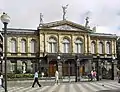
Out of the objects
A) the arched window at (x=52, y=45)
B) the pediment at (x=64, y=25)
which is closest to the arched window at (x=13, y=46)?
the pediment at (x=64, y=25)

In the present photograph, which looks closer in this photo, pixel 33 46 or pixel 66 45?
pixel 33 46

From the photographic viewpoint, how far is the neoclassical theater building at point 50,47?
49784 mm

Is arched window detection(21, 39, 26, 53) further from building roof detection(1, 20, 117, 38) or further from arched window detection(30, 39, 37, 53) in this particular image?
building roof detection(1, 20, 117, 38)

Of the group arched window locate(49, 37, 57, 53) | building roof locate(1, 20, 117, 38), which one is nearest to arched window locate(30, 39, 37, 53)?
building roof locate(1, 20, 117, 38)

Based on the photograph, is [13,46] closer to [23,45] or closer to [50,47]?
[23,45]

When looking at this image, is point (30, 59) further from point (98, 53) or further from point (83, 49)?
point (98, 53)

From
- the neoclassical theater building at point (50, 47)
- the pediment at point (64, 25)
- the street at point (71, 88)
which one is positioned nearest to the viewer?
the street at point (71, 88)

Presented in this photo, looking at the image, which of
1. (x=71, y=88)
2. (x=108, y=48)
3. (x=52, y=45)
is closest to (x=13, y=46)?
(x=52, y=45)

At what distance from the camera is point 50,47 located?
5166cm

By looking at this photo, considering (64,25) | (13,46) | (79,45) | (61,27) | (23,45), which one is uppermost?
(64,25)

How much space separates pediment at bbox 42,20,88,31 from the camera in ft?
169

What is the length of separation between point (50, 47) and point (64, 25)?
5113 millimetres

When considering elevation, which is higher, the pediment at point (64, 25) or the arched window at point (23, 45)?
the pediment at point (64, 25)

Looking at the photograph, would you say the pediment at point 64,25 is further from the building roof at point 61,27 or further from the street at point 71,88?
the street at point 71,88
